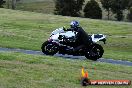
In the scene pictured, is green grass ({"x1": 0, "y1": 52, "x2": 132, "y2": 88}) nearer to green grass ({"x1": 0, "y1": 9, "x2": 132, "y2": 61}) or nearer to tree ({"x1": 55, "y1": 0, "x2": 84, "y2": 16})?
green grass ({"x1": 0, "y1": 9, "x2": 132, "y2": 61})

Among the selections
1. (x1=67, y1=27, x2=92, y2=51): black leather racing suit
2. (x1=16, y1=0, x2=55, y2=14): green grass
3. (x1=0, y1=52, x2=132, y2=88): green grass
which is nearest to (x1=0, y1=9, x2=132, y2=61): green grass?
(x1=67, y1=27, x2=92, y2=51): black leather racing suit

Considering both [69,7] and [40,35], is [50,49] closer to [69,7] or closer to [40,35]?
[40,35]

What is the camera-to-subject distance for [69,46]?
921 inches

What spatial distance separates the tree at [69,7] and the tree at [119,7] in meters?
9.37

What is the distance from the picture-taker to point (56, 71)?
16734mm

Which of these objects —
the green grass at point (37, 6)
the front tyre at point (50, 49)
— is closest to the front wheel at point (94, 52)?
the front tyre at point (50, 49)

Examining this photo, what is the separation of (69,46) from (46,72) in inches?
283

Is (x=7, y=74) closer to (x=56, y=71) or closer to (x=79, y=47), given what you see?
(x=56, y=71)

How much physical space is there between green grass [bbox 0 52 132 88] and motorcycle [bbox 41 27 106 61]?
3.05 meters

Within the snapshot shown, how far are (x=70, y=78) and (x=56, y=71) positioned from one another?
→ 3.99ft

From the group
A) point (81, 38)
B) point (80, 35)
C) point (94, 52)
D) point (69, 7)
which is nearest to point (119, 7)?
point (69, 7)

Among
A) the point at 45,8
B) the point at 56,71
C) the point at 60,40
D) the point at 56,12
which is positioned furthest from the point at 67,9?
the point at 56,71

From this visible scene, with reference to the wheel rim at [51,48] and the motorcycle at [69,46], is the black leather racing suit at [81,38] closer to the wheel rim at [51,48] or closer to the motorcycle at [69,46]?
the motorcycle at [69,46]

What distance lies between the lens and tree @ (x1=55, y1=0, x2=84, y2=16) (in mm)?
108375
